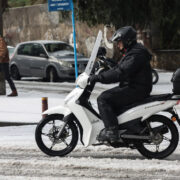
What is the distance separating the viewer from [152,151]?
26.2 feet

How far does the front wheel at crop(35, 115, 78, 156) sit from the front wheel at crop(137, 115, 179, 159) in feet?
2.83

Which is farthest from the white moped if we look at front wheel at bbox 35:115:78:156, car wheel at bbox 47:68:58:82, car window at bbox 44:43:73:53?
car window at bbox 44:43:73:53

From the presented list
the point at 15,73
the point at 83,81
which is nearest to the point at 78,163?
the point at 83,81

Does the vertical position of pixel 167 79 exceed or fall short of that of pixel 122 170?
it falls short

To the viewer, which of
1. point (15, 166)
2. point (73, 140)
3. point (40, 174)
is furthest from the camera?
point (73, 140)

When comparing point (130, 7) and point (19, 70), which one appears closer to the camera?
point (130, 7)

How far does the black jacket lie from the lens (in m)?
7.76

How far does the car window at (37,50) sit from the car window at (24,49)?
0.17 m

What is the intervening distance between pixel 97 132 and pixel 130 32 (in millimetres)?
1287

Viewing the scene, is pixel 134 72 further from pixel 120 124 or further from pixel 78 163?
pixel 78 163

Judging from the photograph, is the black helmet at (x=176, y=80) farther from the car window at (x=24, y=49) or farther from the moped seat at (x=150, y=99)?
the car window at (x=24, y=49)

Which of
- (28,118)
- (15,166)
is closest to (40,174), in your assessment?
(15,166)

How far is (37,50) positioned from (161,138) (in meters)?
16.3

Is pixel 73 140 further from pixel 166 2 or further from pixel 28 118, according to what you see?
pixel 166 2
